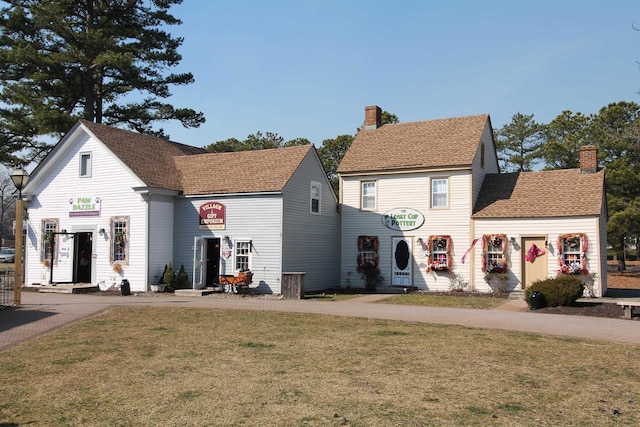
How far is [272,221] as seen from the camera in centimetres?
2302

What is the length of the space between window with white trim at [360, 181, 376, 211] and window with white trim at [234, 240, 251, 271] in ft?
20.3

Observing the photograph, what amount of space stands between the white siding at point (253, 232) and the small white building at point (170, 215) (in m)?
0.04

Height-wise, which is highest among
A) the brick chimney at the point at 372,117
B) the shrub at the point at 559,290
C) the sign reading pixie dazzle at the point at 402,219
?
the brick chimney at the point at 372,117

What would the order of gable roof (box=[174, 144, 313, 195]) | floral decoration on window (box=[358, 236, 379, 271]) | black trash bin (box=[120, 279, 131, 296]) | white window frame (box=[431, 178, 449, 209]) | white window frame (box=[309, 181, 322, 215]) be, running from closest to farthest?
black trash bin (box=[120, 279, 131, 296])
gable roof (box=[174, 144, 313, 195])
white window frame (box=[431, 178, 449, 209])
white window frame (box=[309, 181, 322, 215])
floral decoration on window (box=[358, 236, 379, 271])

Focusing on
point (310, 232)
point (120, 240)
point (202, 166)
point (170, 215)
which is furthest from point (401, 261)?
point (120, 240)

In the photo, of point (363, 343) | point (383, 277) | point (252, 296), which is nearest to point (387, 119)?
point (383, 277)

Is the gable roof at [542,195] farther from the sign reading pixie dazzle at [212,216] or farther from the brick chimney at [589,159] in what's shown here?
the sign reading pixie dazzle at [212,216]

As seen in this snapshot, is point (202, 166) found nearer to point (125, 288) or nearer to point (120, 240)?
point (120, 240)

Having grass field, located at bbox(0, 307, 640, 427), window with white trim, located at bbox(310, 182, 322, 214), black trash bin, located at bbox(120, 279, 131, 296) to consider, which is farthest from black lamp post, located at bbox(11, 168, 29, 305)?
window with white trim, located at bbox(310, 182, 322, 214)

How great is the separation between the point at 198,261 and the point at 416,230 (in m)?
9.54

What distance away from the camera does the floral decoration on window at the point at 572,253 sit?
21609 millimetres

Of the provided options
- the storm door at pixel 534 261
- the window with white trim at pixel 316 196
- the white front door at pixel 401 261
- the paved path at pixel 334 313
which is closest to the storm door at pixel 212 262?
the paved path at pixel 334 313

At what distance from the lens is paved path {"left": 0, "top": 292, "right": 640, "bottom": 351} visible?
1346 cm

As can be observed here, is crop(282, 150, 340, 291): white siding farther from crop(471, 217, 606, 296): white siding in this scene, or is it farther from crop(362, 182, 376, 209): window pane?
crop(471, 217, 606, 296): white siding
